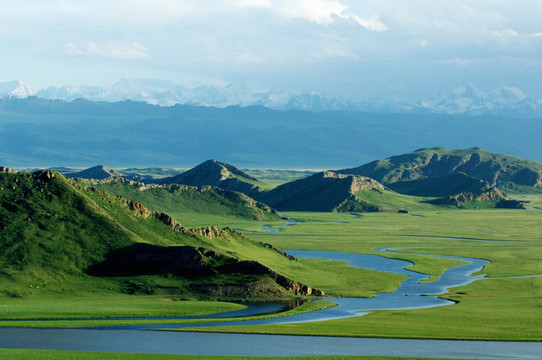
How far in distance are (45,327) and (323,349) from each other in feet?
78.6

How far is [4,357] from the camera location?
6294cm

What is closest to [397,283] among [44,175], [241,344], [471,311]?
[471,311]

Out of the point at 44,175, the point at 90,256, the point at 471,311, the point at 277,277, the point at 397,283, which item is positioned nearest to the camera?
the point at 471,311

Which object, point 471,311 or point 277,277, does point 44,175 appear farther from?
point 471,311

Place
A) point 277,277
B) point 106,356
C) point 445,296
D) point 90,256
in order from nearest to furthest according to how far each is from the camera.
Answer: point 106,356
point 90,256
point 277,277
point 445,296

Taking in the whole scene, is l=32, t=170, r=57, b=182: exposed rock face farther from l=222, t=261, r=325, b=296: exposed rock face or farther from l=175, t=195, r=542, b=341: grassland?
l=175, t=195, r=542, b=341: grassland

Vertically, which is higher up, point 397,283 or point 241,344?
point 397,283

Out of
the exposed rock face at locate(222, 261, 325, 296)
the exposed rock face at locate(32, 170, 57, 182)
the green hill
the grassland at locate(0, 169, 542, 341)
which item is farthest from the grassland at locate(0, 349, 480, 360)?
the exposed rock face at locate(32, 170, 57, 182)

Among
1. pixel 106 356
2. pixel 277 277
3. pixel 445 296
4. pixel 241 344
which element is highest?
pixel 277 277

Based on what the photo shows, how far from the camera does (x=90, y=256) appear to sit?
327 ft

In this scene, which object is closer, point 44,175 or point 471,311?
point 471,311

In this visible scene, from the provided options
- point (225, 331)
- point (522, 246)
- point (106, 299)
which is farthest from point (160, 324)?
point (522, 246)

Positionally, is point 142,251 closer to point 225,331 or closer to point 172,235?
point 172,235

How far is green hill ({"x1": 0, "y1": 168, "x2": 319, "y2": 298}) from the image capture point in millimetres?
95312
